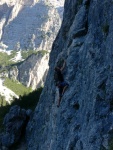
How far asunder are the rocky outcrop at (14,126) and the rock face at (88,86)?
54.8ft

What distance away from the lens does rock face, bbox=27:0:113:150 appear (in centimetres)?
2034

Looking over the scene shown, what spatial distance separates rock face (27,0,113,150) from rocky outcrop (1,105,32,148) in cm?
1670

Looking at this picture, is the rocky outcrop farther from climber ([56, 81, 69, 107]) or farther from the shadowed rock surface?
climber ([56, 81, 69, 107])

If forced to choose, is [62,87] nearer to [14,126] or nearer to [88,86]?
[88,86]

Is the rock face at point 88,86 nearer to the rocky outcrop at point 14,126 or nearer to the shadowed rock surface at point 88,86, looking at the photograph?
the shadowed rock surface at point 88,86

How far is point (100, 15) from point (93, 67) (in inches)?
164

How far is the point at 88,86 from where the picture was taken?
23.9 metres

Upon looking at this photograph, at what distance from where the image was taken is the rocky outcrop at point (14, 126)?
5041cm

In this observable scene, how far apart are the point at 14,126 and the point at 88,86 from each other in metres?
29.5

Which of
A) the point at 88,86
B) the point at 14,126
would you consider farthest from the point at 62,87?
the point at 14,126

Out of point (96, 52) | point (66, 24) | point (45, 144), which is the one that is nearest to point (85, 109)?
point (96, 52)

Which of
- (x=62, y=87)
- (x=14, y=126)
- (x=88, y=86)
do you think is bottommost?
(x=88, y=86)

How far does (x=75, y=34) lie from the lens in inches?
1211

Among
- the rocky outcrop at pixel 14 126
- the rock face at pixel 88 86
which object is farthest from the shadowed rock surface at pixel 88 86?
the rocky outcrop at pixel 14 126
